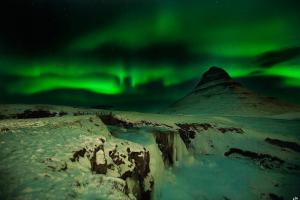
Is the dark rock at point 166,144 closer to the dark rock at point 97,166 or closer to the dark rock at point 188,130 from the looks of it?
the dark rock at point 188,130

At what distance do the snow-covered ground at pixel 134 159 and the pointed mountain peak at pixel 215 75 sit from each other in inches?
3381

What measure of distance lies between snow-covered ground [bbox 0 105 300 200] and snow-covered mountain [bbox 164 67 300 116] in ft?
155

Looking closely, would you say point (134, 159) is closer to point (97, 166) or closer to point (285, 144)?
point (97, 166)

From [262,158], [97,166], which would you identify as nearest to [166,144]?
[97,166]

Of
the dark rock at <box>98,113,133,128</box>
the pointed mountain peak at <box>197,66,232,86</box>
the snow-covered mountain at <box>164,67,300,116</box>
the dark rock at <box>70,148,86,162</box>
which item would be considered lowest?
the dark rock at <box>70,148,86,162</box>

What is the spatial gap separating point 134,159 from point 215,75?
112984 mm

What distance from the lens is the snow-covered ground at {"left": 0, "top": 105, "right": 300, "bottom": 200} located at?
9430 millimetres

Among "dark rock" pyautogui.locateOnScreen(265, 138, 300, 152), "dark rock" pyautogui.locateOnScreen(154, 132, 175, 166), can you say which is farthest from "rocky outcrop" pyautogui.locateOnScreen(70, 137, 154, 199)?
"dark rock" pyautogui.locateOnScreen(265, 138, 300, 152)

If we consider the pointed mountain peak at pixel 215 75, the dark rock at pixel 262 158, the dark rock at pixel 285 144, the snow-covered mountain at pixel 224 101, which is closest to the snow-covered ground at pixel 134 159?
the dark rock at pixel 285 144

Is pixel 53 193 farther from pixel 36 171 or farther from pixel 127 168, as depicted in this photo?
pixel 127 168

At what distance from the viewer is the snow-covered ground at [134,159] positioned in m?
9.43

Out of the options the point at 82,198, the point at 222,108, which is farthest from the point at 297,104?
the point at 82,198

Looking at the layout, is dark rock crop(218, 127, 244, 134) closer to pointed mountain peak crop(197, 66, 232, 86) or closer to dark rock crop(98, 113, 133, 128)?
dark rock crop(98, 113, 133, 128)

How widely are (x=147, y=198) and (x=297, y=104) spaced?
342 ft
